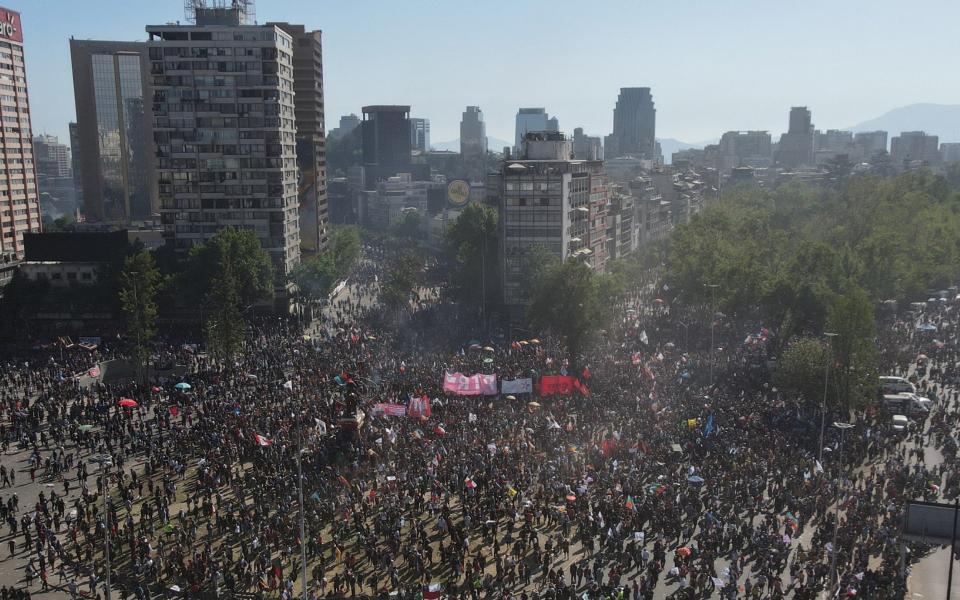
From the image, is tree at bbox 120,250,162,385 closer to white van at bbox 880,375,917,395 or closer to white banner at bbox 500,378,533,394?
white banner at bbox 500,378,533,394

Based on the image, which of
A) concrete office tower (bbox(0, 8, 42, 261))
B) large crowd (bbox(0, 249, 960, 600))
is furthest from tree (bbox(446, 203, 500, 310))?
concrete office tower (bbox(0, 8, 42, 261))

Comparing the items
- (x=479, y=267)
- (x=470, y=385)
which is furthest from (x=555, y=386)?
(x=479, y=267)

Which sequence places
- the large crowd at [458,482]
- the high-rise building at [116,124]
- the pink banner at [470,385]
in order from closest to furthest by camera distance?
the large crowd at [458,482] < the pink banner at [470,385] < the high-rise building at [116,124]

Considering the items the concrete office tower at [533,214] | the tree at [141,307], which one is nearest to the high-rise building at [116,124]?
the tree at [141,307]

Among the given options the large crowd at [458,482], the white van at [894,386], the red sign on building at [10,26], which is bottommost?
the large crowd at [458,482]

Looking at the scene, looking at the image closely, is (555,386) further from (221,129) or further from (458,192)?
(458,192)

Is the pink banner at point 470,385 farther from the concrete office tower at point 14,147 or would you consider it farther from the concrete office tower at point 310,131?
the concrete office tower at point 14,147

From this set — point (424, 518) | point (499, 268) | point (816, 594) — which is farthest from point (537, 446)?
point (499, 268)

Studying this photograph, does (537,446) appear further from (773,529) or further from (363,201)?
(363,201)
